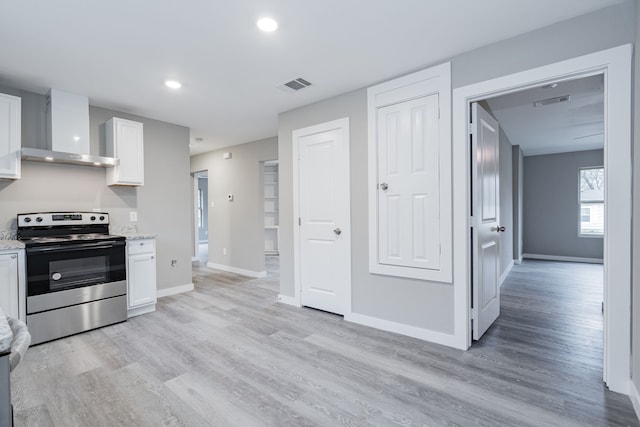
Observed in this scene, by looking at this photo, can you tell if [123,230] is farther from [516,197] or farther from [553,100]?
[516,197]

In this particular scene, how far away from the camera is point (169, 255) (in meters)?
4.54

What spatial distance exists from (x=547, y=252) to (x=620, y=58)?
6880mm

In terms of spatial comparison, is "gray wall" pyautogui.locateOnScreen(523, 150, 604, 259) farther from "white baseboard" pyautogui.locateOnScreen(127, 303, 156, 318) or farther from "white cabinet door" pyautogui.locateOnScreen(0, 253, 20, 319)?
"white cabinet door" pyautogui.locateOnScreen(0, 253, 20, 319)

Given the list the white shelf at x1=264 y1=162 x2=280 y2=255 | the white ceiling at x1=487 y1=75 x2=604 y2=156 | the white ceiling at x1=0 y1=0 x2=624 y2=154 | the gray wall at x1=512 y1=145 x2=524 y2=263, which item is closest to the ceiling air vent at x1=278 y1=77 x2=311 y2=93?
the white ceiling at x1=0 y1=0 x2=624 y2=154

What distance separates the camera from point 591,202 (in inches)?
283

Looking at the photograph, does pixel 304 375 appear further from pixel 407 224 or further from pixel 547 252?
pixel 547 252

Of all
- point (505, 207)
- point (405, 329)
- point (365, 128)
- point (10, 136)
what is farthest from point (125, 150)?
point (505, 207)

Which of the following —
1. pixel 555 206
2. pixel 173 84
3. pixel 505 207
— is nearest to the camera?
pixel 173 84

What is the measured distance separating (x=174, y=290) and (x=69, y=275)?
1590 mm

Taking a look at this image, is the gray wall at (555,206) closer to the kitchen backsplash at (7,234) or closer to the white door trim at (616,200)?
the white door trim at (616,200)

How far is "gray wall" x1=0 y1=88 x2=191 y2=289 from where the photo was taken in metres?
3.28

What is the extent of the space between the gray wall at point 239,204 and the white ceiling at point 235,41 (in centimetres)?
223

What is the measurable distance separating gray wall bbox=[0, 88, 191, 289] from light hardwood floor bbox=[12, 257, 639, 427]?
1.24 m

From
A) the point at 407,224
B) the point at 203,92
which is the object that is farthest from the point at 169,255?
the point at 407,224
